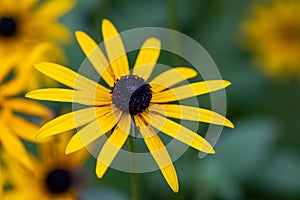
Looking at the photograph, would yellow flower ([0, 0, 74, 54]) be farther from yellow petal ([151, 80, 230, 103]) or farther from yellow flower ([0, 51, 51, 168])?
yellow petal ([151, 80, 230, 103])

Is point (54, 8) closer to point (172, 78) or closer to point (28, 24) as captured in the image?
point (28, 24)

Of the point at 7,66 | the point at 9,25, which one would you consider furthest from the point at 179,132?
the point at 9,25

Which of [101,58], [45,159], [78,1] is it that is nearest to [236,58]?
[78,1]

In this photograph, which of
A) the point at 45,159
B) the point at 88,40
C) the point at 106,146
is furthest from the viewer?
the point at 45,159

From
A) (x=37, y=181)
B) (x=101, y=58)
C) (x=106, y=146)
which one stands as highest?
Result: (x=101, y=58)

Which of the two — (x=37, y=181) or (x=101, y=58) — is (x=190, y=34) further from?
(x=101, y=58)

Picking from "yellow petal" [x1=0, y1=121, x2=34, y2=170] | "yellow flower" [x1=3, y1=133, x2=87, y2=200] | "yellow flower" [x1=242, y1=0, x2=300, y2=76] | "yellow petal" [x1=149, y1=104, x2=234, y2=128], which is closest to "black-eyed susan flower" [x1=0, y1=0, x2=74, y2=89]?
"yellow flower" [x1=3, y1=133, x2=87, y2=200]
